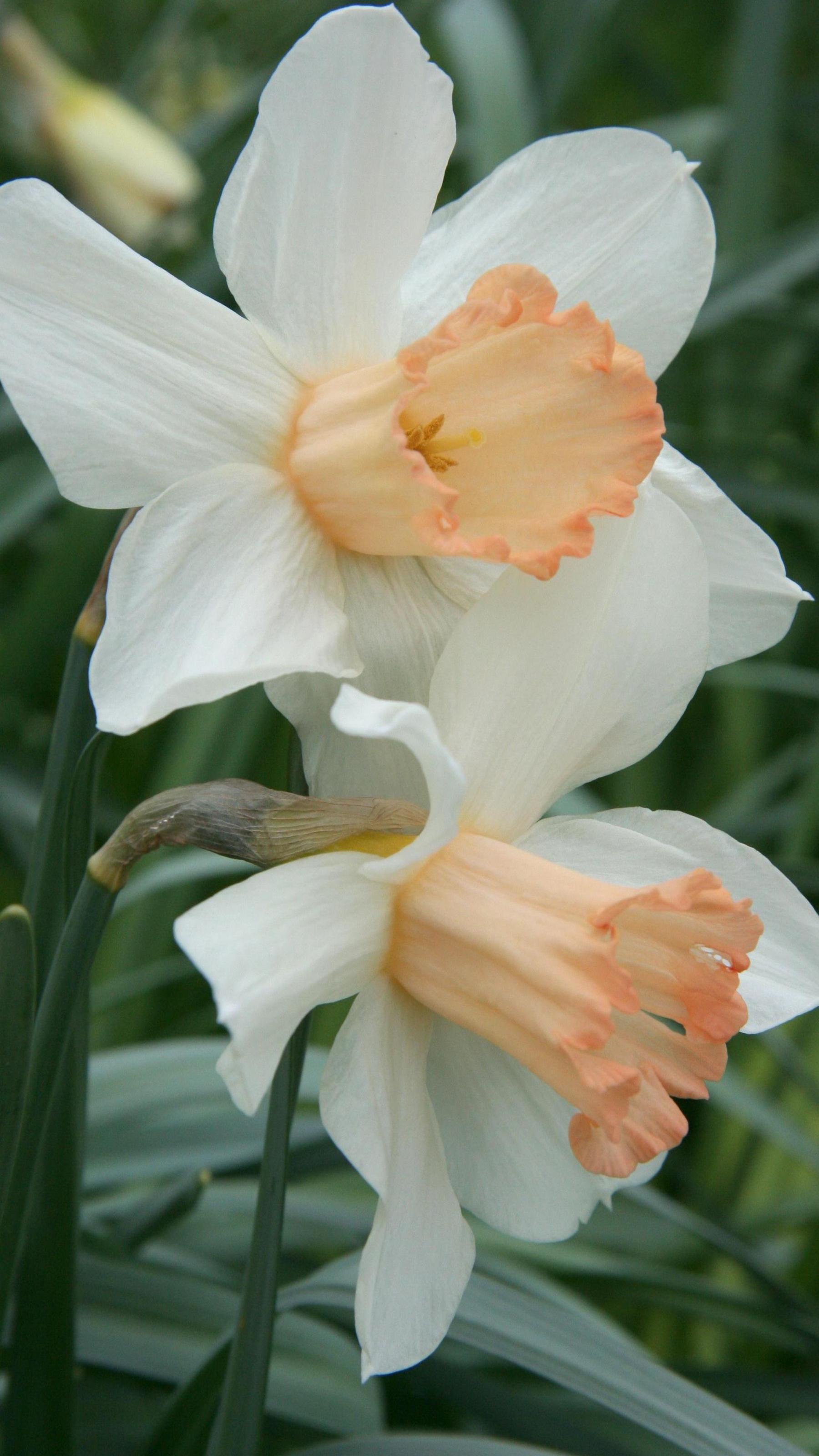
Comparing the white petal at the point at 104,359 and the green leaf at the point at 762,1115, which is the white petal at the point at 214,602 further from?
the green leaf at the point at 762,1115

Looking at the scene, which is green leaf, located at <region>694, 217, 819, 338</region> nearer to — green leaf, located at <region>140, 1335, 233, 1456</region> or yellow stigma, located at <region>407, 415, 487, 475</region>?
yellow stigma, located at <region>407, 415, 487, 475</region>

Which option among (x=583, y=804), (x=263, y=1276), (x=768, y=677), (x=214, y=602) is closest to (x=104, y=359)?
(x=214, y=602)

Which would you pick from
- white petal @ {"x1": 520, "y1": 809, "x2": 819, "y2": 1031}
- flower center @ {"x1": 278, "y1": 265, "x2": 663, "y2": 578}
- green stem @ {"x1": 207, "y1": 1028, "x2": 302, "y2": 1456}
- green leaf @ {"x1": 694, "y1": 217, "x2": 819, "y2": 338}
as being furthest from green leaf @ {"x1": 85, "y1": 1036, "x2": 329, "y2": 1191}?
green leaf @ {"x1": 694, "y1": 217, "x2": 819, "y2": 338}

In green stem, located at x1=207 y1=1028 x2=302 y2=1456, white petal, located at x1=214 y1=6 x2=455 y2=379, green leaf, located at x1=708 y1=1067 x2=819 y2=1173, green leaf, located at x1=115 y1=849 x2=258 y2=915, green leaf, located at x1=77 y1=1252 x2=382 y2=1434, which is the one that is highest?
white petal, located at x1=214 y1=6 x2=455 y2=379

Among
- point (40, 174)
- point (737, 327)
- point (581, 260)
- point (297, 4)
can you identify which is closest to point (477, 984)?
point (581, 260)

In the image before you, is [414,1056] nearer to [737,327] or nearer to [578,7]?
[737,327]

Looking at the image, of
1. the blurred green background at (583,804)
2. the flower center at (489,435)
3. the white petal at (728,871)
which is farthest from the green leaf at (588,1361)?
the flower center at (489,435)

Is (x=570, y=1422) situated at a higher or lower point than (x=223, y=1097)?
lower
